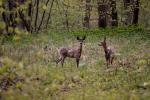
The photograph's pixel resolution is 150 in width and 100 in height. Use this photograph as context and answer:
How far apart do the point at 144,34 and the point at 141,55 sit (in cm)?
1059

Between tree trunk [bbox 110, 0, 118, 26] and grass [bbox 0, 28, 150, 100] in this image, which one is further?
tree trunk [bbox 110, 0, 118, 26]

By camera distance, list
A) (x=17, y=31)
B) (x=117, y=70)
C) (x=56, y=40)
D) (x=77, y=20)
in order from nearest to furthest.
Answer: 1. (x=17, y=31)
2. (x=117, y=70)
3. (x=56, y=40)
4. (x=77, y=20)

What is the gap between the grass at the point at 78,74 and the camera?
8500mm

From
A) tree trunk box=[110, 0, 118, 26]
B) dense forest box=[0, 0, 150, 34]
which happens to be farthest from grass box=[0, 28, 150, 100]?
tree trunk box=[110, 0, 118, 26]

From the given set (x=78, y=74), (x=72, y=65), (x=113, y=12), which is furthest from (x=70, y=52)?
(x=113, y=12)

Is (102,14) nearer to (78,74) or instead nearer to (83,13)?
(83,13)

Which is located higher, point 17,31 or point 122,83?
point 17,31

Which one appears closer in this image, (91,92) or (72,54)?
(91,92)

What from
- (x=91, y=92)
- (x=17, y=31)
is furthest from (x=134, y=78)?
(x=17, y=31)

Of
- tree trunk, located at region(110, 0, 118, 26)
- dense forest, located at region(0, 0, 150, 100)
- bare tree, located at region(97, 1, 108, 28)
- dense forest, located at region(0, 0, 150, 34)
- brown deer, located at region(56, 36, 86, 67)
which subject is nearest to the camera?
dense forest, located at region(0, 0, 150, 100)

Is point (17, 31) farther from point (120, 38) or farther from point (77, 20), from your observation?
point (77, 20)

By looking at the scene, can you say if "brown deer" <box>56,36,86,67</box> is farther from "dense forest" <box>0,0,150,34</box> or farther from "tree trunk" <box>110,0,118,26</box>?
"tree trunk" <box>110,0,118,26</box>

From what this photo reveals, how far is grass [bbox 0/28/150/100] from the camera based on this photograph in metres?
8.50

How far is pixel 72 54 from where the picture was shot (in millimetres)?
19125
